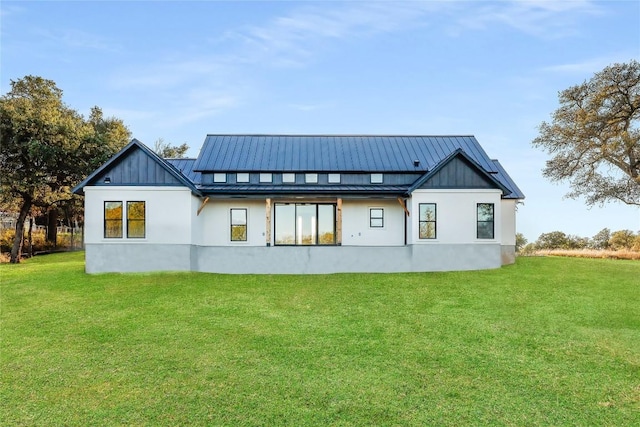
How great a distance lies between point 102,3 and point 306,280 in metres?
13.2

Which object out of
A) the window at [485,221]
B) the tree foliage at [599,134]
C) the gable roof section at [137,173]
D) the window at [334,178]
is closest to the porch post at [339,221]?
the window at [334,178]

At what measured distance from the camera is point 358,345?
9.10 metres

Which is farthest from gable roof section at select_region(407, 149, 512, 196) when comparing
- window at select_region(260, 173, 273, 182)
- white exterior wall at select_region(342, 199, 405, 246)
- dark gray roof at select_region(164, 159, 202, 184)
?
dark gray roof at select_region(164, 159, 202, 184)

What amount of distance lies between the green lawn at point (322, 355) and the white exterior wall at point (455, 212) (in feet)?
13.7

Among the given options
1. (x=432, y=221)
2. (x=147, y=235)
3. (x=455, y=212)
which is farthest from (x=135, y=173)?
(x=455, y=212)

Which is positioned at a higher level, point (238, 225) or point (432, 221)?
point (432, 221)

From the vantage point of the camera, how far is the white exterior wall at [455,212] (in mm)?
19062

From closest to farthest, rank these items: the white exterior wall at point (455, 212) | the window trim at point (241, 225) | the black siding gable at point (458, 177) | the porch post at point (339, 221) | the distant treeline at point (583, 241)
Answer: the white exterior wall at point (455, 212), the black siding gable at point (458, 177), the porch post at point (339, 221), the window trim at point (241, 225), the distant treeline at point (583, 241)

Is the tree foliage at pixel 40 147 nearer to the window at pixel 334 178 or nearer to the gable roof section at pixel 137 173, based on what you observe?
the gable roof section at pixel 137 173

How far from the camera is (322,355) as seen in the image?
8539 mm

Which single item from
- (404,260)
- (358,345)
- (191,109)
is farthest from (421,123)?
(358,345)

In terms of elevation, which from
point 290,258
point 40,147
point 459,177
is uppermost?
point 40,147

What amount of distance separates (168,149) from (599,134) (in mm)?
38013

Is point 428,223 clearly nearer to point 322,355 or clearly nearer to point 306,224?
point 306,224
